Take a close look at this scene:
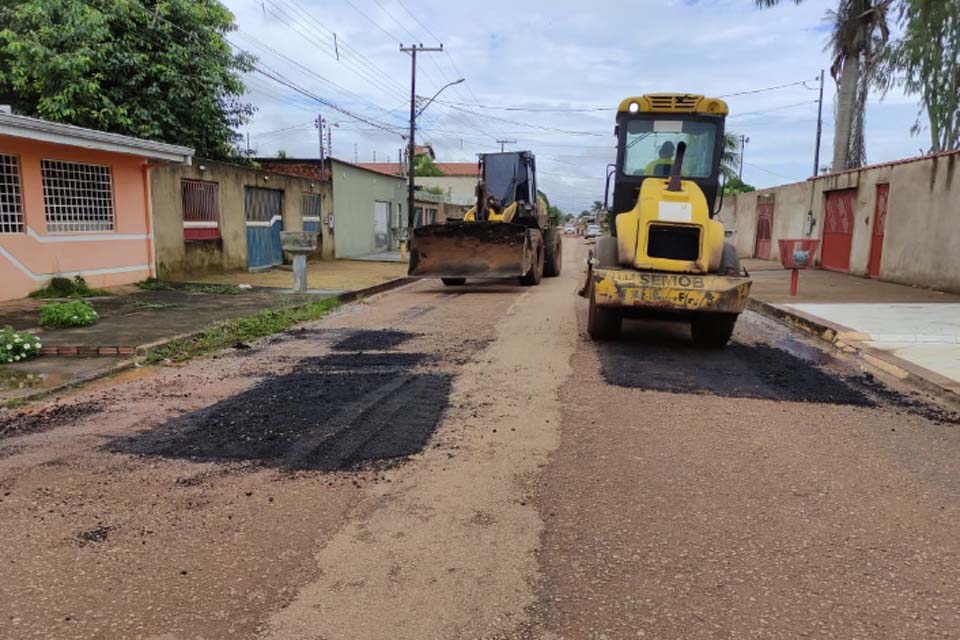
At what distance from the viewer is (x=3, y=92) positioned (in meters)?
20.0

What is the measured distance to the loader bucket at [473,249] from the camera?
608 inches

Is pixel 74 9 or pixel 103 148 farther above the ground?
pixel 74 9

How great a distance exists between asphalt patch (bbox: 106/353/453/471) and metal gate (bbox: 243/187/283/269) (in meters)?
13.5

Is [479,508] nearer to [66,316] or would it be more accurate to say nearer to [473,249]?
[66,316]

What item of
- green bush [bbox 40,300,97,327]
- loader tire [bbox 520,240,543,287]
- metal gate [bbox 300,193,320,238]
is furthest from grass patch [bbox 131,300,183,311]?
metal gate [bbox 300,193,320,238]

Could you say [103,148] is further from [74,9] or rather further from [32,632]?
[32,632]

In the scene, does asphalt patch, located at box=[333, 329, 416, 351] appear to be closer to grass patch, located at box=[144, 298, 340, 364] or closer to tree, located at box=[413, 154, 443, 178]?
grass patch, located at box=[144, 298, 340, 364]

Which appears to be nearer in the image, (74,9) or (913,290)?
(913,290)

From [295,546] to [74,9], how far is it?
65.8ft

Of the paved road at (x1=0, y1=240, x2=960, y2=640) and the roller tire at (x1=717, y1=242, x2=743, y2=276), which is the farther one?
the roller tire at (x1=717, y1=242, x2=743, y2=276)

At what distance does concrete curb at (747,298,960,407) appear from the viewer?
22.3 feet

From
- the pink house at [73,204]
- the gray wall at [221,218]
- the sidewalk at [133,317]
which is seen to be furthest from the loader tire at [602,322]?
the gray wall at [221,218]

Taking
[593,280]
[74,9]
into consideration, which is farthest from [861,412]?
[74,9]

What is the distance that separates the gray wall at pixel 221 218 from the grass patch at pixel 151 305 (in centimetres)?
400
